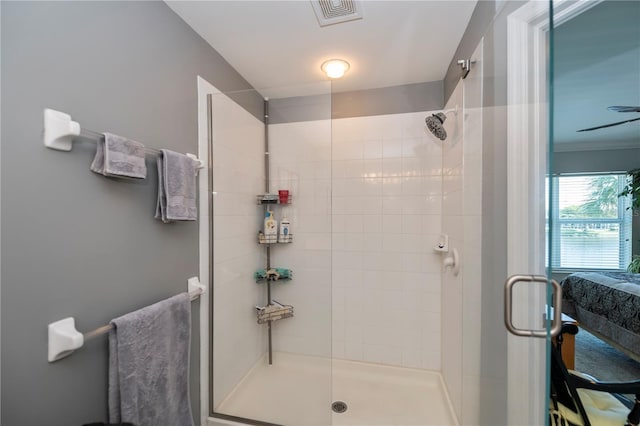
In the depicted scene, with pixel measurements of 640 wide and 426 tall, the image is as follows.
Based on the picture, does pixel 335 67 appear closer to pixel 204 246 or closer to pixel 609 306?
pixel 204 246

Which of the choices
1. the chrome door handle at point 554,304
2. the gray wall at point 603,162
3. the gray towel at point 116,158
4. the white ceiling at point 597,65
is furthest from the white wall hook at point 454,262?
the gray wall at point 603,162

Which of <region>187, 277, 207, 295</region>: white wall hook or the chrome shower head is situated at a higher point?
the chrome shower head

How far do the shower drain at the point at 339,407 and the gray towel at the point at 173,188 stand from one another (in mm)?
1555

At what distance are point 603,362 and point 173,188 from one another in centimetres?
409

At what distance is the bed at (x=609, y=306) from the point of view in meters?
2.28

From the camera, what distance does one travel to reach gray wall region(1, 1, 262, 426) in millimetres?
726

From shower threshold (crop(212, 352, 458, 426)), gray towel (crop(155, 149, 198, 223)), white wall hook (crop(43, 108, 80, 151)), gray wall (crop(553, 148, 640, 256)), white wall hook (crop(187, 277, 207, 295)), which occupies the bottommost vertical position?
shower threshold (crop(212, 352, 458, 426))

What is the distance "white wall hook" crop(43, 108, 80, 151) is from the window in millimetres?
5359

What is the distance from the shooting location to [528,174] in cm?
88

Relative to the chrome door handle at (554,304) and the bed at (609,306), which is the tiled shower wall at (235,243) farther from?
the bed at (609,306)

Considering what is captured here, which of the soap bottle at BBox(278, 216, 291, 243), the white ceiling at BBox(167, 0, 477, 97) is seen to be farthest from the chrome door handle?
the soap bottle at BBox(278, 216, 291, 243)

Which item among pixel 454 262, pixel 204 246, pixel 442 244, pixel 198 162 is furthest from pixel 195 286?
pixel 442 244

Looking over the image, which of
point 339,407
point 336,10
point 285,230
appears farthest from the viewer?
point 285,230

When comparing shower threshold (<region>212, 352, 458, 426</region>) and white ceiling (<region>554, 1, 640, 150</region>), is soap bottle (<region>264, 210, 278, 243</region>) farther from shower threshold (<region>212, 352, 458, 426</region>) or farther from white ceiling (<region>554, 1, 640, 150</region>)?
white ceiling (<region>554, 1, 640, 150</region>)
